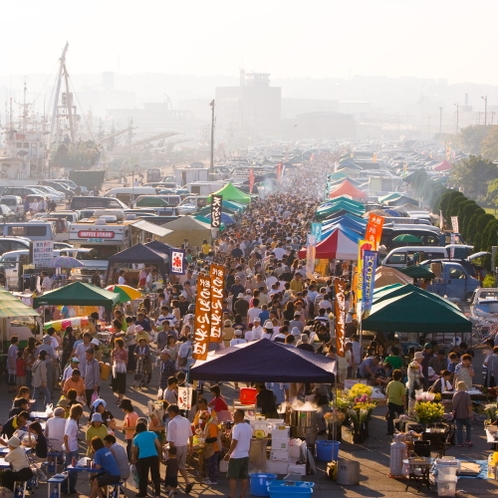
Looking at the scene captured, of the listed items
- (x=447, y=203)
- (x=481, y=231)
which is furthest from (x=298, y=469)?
(x=447, y=203)

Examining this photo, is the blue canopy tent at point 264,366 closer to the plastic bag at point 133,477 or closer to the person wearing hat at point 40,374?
the plastic bag at point 133,477

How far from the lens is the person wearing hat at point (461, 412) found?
1522 centimetres

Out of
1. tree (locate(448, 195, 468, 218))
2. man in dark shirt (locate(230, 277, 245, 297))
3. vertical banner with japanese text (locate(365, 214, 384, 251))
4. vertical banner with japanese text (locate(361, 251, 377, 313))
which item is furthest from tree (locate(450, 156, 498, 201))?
vertical banner with japanese text (locate(361, 251, 377, 313))

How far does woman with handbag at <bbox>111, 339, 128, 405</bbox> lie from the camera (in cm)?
1775

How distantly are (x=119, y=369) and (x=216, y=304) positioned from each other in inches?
78.1

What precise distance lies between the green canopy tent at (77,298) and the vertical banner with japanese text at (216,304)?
4981 millimetres

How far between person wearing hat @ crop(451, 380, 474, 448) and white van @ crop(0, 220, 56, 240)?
2336 cm

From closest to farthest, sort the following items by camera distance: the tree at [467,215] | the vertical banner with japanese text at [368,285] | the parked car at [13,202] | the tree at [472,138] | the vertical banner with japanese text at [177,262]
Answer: the vertical banner with japanese text at [368,285], the vertical banner with japanese text at [177,262], the tree at [467,215], the parked car at [13,202], the tree at [472,138]

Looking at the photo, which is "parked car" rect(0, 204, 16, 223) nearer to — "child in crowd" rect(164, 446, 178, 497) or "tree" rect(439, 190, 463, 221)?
"tree" rect(439, 190, 463, 221)

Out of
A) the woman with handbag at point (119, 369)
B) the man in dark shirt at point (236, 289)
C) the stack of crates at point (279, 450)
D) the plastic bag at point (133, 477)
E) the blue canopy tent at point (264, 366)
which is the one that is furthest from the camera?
the man in dark shirt at point (236, 289)

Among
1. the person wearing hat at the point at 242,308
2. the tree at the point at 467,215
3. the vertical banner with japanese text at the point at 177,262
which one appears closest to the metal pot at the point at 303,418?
the person wearing hat at the point at 242,308

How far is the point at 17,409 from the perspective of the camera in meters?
14.1

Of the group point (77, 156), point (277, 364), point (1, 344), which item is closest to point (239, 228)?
point (1, 344)

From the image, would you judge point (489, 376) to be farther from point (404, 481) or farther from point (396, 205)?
point (396, 205)
